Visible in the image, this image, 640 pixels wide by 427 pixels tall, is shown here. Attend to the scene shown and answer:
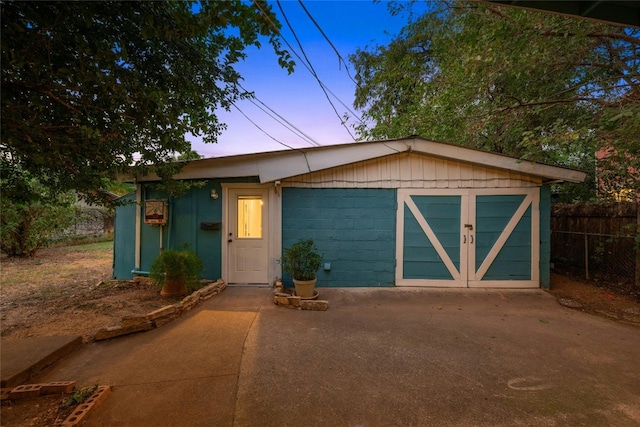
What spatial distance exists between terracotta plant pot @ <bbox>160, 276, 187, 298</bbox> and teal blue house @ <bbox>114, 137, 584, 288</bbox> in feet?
2.31

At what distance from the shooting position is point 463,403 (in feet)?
6.88

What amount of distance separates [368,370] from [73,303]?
5.23 meters

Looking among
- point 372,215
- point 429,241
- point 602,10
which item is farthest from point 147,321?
point 602,10

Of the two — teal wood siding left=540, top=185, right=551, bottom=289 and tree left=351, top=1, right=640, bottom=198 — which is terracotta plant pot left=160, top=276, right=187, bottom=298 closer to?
tree left=351, top=1, right=640, bottom=198

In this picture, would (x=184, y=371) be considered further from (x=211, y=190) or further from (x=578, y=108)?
(x=578, y=108)

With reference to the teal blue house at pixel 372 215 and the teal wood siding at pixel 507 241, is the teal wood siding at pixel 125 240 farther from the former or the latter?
the teal wood siding at pixel 507 241

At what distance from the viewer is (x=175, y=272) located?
15.2 ft

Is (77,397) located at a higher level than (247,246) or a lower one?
lower

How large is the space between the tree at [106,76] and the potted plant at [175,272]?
1.79 m

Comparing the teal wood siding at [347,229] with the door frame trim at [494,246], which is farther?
the teal wood siding at [347,229]

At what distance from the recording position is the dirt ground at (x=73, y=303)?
6.92ft

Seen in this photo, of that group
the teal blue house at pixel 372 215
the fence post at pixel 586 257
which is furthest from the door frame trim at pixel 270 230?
the fence post at pixel 586 257

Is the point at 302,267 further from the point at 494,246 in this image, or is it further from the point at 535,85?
the point at 535,85

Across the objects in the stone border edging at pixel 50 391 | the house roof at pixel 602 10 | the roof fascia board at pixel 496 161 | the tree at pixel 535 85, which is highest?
the tree at pixel 535 85
